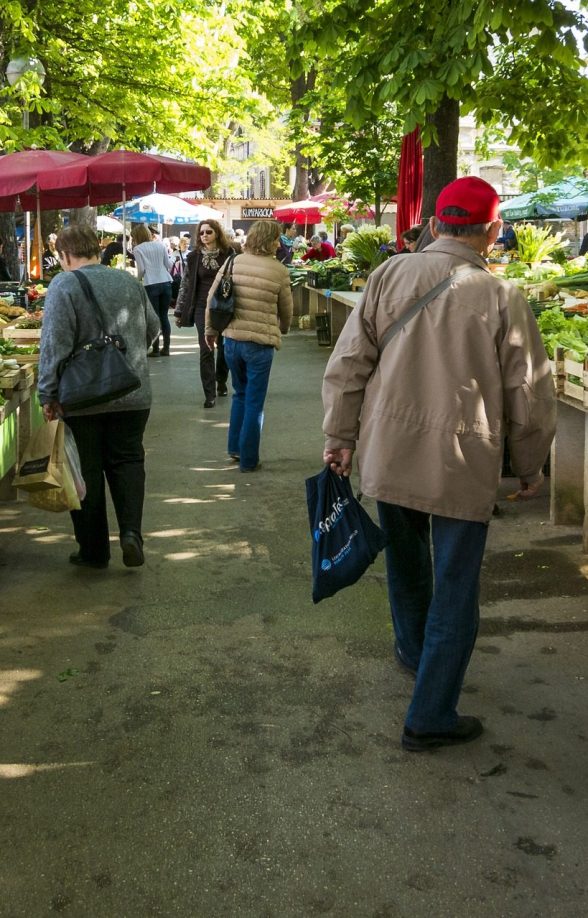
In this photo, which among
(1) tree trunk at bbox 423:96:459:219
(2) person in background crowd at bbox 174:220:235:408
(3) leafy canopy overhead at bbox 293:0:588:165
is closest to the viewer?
(3) leafy canopy overhead at bbox 293:0:588:165

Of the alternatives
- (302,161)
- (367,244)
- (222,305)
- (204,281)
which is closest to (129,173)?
(204,281)

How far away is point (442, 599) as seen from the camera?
3.80 m

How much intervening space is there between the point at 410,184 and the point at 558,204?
15.9m

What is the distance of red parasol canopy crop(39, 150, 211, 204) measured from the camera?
1279 centimetres

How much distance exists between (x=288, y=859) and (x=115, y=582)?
9.50ft

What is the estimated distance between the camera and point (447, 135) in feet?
32.8

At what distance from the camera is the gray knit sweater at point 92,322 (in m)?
5.66

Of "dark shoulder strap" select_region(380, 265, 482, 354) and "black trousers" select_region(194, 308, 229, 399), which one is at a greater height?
"dark shoulder strap" select_region(380, 265, 482, 354)

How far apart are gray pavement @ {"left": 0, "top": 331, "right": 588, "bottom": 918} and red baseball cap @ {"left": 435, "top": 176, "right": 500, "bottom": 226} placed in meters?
1.85

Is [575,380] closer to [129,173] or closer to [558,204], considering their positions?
[129,173]

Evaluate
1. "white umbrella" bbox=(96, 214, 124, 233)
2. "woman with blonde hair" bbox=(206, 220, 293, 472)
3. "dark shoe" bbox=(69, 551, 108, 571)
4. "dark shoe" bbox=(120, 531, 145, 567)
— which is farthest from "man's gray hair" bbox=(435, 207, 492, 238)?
"white umbrella" bbox=(96, 214, 124, 233)

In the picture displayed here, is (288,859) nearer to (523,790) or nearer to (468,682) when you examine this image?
(523,790)

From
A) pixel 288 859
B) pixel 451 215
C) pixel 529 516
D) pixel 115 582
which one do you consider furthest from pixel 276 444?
pixel 288 859

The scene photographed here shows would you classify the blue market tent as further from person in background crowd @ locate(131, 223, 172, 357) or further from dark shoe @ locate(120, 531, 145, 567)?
dark shoe @ locate(120, 531, 145, 567)
